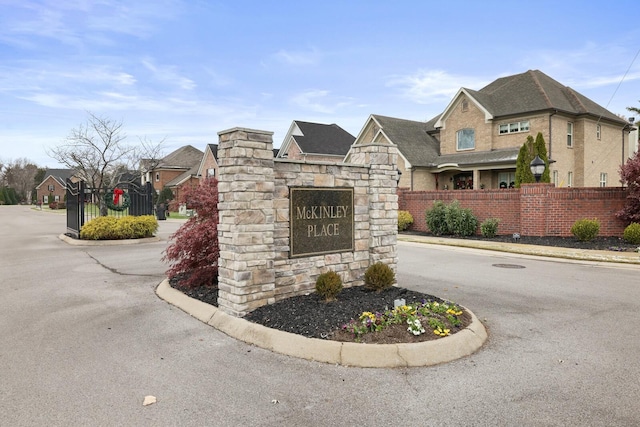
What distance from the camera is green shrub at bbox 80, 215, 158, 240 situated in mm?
16844

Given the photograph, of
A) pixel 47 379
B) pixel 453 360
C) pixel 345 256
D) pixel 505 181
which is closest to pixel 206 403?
pixel 47 379

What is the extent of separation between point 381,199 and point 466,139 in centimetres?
2500

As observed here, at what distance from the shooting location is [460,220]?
1900 cm

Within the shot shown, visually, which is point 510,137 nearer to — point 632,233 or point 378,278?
point 632,233

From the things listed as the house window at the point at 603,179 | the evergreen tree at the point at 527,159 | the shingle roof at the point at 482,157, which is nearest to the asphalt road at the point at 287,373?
the evergreen tree at the point at 527,159

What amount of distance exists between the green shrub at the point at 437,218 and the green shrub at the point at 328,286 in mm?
14065

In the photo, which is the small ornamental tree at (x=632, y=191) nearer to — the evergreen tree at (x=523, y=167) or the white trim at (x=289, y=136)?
the evergreen tree at (x=523, y=167)

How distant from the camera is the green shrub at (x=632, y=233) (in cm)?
1470

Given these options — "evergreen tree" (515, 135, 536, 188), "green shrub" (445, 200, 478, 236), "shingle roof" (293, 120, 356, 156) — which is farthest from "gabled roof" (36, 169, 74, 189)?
"evergreen tree" (515, 135, 536, 188)

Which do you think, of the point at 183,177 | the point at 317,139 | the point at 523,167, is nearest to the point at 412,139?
the point at 523,167

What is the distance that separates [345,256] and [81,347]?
13.5ft

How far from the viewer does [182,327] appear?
6266 mm

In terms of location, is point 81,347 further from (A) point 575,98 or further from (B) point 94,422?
→ (A) point 575,98

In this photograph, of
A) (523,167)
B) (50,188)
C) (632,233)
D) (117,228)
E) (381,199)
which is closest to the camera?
(381,199)
